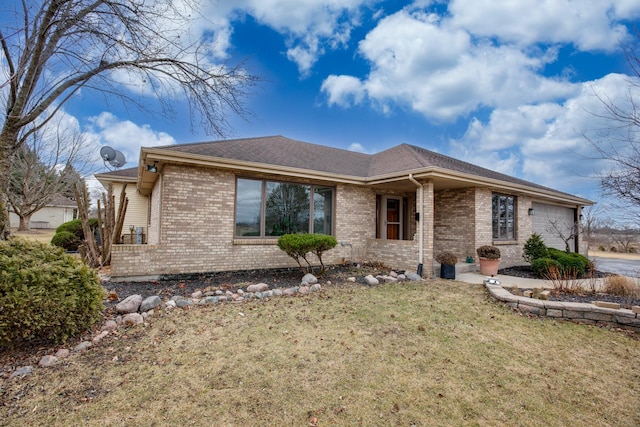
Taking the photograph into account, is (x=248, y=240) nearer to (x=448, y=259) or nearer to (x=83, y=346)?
(x=83, y=346)

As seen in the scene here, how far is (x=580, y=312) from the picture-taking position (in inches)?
192

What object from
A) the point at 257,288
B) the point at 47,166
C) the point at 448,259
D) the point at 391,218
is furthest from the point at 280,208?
the point at 47,166

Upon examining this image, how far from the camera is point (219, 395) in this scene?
2.69m

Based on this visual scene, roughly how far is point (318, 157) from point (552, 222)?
10.4 meters

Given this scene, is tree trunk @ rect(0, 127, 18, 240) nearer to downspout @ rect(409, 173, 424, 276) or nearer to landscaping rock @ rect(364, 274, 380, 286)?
landscaping rock @ rect(364, 274, 380, 286)

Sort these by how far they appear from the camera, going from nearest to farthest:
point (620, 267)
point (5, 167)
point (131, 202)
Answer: point (5, 167)
point (620, 267)
point (131, 202)

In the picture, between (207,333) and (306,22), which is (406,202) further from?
(207,333)

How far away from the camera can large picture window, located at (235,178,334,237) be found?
323 inches

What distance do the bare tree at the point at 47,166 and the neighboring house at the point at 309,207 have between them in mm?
10373

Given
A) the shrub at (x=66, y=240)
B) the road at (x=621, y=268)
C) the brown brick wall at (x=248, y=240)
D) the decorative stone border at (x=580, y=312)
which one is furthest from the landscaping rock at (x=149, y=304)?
the road at (x=621, y=268)

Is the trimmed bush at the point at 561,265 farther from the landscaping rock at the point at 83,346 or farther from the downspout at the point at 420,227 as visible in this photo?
the landscaping rock at the point at 83,346

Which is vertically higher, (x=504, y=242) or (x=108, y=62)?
(x=108, y=62)

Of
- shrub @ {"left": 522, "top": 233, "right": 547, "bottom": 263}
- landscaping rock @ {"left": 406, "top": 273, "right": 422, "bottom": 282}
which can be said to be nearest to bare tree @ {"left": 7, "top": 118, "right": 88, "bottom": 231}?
landscaping rock @ {"left": 406, "top": 273, "right": 422, "bottom": 282}

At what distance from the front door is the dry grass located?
6233mm
